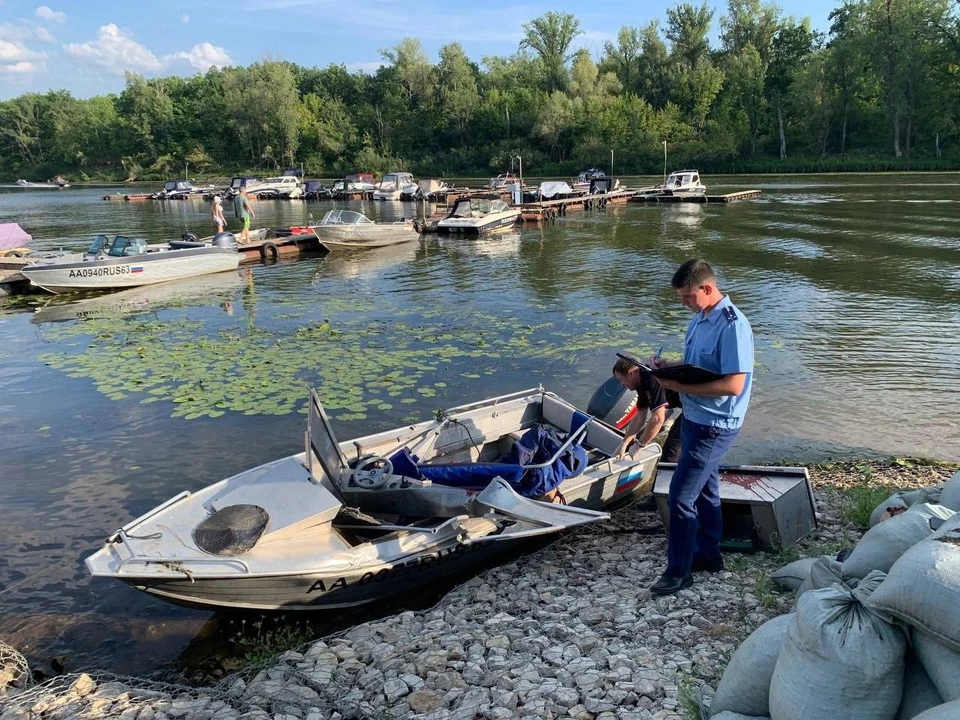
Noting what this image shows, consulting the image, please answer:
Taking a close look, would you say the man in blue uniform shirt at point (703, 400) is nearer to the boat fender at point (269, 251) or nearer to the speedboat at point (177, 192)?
the boat fender at point (269, 251)

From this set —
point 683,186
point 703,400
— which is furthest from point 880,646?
point 683,186

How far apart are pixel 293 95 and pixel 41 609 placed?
92.7 metres

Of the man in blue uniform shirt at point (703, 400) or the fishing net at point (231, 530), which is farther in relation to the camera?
the fishing net at point (231, 530)

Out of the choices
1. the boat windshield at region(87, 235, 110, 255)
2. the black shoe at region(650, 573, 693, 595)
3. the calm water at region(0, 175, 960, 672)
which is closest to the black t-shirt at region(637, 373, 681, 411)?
the black shoe at region(650, 573, 693, 595)

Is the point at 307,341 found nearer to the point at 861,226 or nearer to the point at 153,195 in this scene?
the point at 861,226

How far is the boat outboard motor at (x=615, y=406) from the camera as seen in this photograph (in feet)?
27.5

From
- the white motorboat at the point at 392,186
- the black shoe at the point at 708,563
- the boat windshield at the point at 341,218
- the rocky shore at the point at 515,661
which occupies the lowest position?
the rocky shore at the point at 515,661

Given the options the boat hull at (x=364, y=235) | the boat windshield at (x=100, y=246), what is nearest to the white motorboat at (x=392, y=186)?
the boat hull at (x=364, y=235)

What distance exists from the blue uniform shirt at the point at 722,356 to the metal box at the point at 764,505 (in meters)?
1.01

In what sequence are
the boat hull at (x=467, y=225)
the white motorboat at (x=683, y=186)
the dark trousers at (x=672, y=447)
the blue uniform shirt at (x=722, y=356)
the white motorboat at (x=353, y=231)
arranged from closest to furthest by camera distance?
the blue uniform shirt at (x=722, y=356)
the dark trousers at (x=672, y=447)
the white motorboat at (x=353, y=231)
the boat hull at (x=467, y=225)
the white motorboat at (x=683, y=186)

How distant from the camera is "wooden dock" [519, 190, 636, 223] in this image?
37.8m

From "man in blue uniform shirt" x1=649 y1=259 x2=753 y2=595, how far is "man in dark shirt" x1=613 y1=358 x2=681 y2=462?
1.38 m

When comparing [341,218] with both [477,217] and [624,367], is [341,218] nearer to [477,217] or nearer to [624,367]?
[477,217]

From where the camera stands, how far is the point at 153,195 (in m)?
58.8
